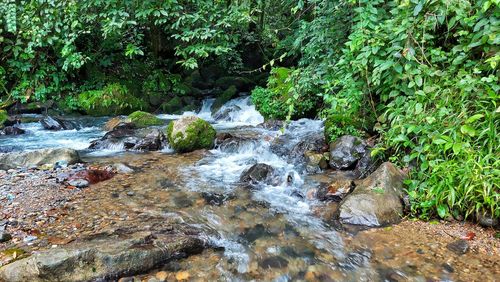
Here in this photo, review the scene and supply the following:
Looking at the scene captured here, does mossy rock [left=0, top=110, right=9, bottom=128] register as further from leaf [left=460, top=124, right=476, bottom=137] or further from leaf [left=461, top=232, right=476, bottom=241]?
leaf [left=461, top=232, right=476, bottom=241]

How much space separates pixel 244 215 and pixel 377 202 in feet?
5.29

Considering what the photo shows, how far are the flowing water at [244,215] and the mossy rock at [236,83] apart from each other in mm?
6590

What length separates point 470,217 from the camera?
3736 millimetres

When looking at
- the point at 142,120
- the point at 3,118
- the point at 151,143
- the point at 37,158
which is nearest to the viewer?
the point at 37,158

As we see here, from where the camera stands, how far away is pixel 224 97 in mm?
12336

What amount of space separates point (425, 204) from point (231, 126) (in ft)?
21.9

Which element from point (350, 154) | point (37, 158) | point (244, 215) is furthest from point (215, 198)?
point (37, 158)

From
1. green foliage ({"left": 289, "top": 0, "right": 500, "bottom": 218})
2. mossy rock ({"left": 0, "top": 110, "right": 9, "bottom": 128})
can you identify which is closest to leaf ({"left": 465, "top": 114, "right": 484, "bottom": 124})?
green foliage ({"left": 289, "top": 0, "right": 500, "bottom": 218})

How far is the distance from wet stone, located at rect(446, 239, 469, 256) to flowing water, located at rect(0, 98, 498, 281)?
0.79 ft

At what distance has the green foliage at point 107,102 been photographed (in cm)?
1114

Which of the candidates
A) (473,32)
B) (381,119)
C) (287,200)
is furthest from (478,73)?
(287,200)

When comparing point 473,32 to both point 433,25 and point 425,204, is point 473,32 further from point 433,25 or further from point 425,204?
point 425,204

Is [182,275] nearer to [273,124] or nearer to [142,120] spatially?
[273,124]

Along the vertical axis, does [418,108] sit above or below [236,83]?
above
